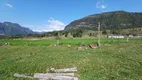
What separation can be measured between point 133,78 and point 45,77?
689 cm

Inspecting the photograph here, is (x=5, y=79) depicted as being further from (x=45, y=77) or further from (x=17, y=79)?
(x=45, y=77)

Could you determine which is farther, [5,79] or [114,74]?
[114,74]

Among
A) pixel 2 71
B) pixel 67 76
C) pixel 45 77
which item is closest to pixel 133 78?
pixel 67 76

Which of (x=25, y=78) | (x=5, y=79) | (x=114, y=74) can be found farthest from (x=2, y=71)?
(x=114, y=74)

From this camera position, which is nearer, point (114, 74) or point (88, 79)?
point (88, 79)

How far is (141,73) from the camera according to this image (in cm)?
1141

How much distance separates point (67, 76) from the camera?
10.4 metres

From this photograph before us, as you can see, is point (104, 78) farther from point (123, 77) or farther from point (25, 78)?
point (25, 78)

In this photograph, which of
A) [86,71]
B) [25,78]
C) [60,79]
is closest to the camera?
[60,79]

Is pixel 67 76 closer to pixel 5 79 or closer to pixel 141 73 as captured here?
pixel 5 79

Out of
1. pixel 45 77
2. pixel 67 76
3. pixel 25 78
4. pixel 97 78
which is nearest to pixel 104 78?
pixel 97 78

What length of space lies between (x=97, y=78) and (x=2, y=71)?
900cm

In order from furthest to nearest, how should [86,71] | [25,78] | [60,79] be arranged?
[86,71] < [25,78] < [60,79]

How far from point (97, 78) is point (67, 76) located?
7.93ft
